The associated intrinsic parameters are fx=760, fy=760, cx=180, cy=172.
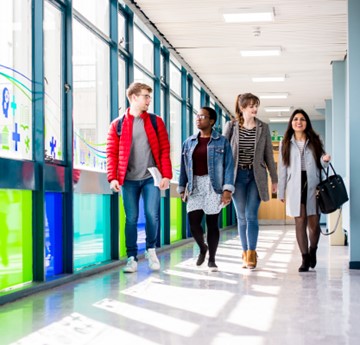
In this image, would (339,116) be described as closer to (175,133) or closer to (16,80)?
(175,133)

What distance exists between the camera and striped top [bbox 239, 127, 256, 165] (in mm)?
5852

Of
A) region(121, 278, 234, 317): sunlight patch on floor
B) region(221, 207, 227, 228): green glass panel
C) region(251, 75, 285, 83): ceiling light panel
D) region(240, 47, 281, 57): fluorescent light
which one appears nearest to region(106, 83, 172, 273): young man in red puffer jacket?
region(121, 278, 234, 317): sunlight patch on floor

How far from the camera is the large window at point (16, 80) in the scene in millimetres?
4543

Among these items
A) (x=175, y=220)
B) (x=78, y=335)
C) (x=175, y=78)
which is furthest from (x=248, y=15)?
(x=78, y=335)

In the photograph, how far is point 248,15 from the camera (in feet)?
27.7

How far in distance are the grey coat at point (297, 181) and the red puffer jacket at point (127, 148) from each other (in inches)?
35.6

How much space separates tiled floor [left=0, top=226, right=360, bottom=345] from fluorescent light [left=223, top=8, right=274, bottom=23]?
10.9ft

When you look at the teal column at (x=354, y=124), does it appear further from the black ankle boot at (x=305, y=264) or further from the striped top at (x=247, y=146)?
the striped top at (x=247, y=146)

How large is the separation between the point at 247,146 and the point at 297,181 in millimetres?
470

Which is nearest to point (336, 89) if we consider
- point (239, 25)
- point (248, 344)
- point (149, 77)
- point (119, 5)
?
point (239, 25)

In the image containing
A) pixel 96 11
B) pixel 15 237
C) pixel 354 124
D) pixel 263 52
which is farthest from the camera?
pixel 263 52

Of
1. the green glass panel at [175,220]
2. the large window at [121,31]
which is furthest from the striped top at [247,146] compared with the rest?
the green glass panel at [175,220]

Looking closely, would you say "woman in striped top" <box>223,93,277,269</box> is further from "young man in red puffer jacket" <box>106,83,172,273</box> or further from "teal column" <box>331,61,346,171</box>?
"teal column" <box>331,61,346,171</box>

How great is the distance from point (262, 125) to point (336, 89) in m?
5.27
